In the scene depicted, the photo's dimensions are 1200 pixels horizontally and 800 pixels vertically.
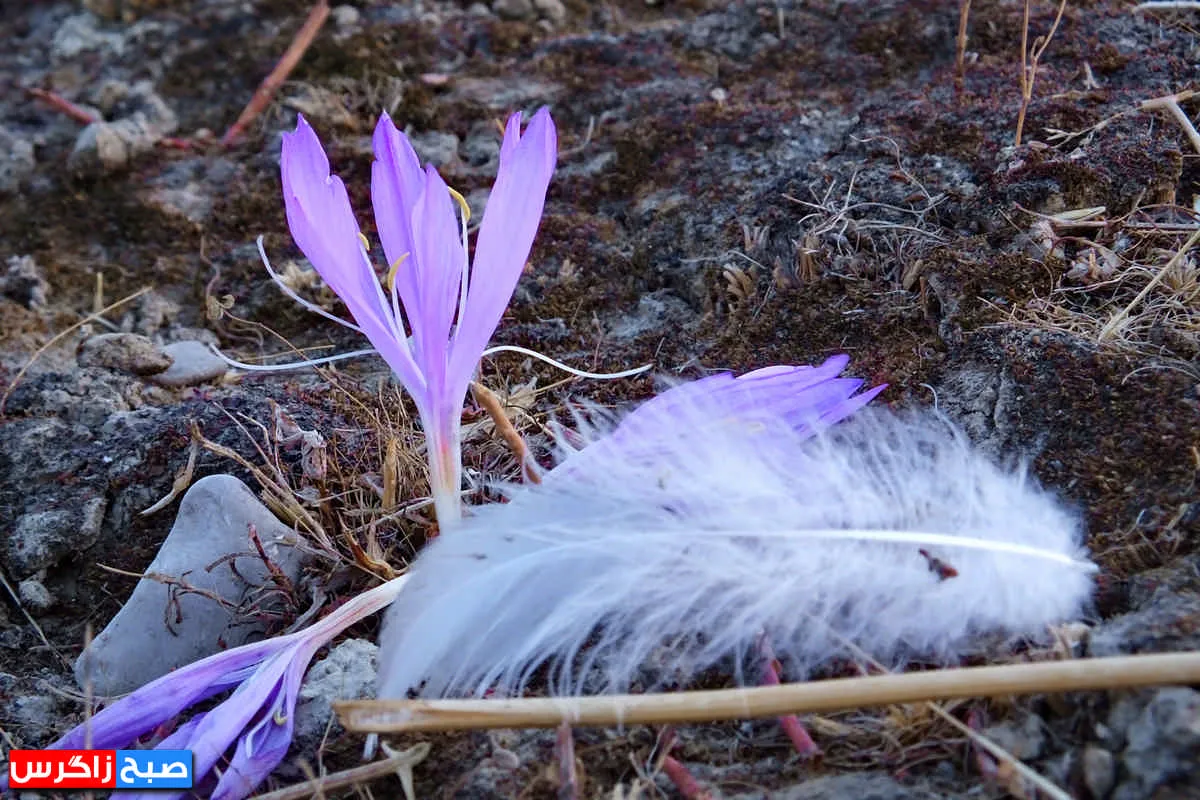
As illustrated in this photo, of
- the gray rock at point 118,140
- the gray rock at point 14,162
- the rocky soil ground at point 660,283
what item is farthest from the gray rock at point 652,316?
the gray rock at point 14,162

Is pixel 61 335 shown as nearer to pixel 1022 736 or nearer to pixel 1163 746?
pixel 1022 736

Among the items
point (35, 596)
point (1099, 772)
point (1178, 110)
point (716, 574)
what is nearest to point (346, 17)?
point (35, 596)

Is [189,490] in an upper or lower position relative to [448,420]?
lower

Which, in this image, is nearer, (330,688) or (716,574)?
(716,574)

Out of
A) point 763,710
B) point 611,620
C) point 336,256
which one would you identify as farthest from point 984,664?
point 336,256

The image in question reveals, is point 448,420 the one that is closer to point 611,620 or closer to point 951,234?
point 611,620
